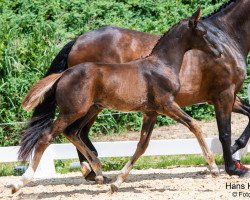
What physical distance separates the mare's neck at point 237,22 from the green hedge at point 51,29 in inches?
132

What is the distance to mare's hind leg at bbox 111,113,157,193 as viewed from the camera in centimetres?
761

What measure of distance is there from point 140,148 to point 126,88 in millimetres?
739

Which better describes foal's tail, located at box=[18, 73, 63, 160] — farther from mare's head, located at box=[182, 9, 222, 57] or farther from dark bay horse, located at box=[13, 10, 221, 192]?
mare's head, located at box=[182, 9, 222, 57]

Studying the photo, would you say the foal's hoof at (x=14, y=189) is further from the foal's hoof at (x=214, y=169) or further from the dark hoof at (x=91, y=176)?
the foal's hoof at (x=214, y=169)

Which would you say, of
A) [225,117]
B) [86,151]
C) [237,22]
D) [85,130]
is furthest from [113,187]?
[237,22]

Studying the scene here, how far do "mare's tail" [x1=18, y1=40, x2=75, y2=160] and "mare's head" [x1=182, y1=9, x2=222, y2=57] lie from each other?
4.80 feet

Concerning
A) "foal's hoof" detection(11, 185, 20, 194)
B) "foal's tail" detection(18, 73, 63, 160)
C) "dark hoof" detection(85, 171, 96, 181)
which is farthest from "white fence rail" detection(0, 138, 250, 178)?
"foal's hoof" detection(11, 185, 20, 194)

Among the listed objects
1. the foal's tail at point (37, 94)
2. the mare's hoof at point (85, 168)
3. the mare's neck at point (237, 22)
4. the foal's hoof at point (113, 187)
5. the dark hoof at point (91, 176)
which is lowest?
the dark hoof at point (91, 176)

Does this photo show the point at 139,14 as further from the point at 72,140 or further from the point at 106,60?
the point at 72,140

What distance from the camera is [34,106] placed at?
7477 millimetres

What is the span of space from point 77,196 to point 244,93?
18.5 ft

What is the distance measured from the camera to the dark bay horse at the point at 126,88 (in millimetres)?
7332

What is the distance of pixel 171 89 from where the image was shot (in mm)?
7504

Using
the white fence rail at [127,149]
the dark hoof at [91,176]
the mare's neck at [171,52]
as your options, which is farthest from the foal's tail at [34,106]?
the white fence rail at [127,149]
